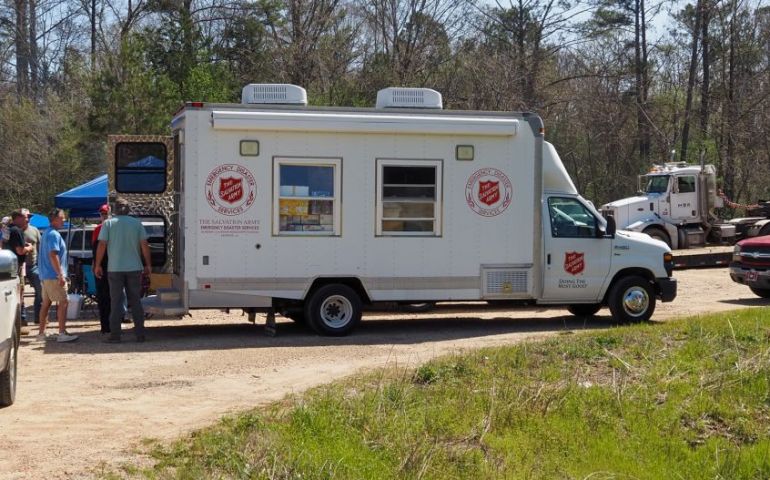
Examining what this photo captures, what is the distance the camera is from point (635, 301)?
13.7 m

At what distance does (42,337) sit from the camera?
1262 centimetres

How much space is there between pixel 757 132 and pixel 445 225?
88.9 ft

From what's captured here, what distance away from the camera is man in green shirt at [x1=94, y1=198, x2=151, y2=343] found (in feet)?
39.5

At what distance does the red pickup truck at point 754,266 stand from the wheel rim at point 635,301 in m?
4.02

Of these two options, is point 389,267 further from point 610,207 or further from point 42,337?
point 610,207

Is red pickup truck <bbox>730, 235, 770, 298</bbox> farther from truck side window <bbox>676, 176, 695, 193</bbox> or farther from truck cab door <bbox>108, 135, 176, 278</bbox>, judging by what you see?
truck cab door <bbox>108, 135, 176, 278</bbox>

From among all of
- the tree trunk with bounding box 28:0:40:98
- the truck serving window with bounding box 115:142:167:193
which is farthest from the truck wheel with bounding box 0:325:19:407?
the tree trunk with bounding box 28:0:40:98

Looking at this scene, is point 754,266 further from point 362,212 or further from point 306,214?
point 306,214

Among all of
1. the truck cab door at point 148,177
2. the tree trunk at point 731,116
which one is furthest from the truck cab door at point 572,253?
the tree trunk at point 731,116

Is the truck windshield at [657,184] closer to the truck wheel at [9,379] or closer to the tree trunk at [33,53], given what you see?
the truck wheel at [9,379]

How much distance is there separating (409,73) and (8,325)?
2597 cm

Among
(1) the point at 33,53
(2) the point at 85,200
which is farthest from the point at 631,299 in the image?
(1) the point at 33,53

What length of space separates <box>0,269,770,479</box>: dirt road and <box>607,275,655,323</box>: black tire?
383 mm

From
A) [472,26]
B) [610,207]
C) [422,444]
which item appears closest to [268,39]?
[472,26]
